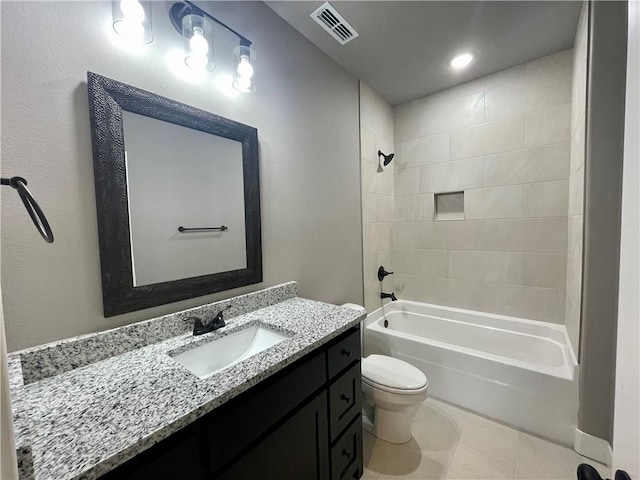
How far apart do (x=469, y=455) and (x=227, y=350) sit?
157cm

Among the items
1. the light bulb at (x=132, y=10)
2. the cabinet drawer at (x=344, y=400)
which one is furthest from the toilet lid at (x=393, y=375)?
the light bulb at (x=132, y=10)

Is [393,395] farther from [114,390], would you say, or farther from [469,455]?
[114,390]

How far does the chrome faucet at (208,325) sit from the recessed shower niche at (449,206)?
7.51ft

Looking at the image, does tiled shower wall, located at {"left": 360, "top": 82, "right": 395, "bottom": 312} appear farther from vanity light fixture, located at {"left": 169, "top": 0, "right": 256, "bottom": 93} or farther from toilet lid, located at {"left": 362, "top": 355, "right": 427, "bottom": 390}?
vanity light fixture, located at {"left": 169, "top": 0, "right": 256, "bottom": 93}

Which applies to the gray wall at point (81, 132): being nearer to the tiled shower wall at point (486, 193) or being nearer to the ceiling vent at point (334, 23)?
the ceiling vent at point (334, 23)

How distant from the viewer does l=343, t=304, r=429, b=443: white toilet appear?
1.55m

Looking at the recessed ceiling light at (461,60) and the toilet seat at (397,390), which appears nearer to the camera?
the toilet seat at (397,390)

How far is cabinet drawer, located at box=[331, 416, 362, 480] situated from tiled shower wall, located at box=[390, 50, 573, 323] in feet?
4.41

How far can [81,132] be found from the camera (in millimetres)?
931

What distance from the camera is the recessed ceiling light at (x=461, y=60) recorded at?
2043 mm

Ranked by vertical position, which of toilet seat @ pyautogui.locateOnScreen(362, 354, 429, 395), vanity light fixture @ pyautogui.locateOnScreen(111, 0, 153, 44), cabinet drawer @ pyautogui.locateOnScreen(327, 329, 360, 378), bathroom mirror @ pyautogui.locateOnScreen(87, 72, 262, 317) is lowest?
toilet seat @ pyautogui.locateOnScreen(362, 354, 429, 395)

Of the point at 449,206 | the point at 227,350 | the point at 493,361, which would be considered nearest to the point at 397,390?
the point at 493,361

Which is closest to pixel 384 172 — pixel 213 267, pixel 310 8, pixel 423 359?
pixel 310 8

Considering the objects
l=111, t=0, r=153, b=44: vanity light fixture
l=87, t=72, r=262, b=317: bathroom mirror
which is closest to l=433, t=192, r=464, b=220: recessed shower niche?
l=87, t=72, r=262, b=317: bathroom mirror
